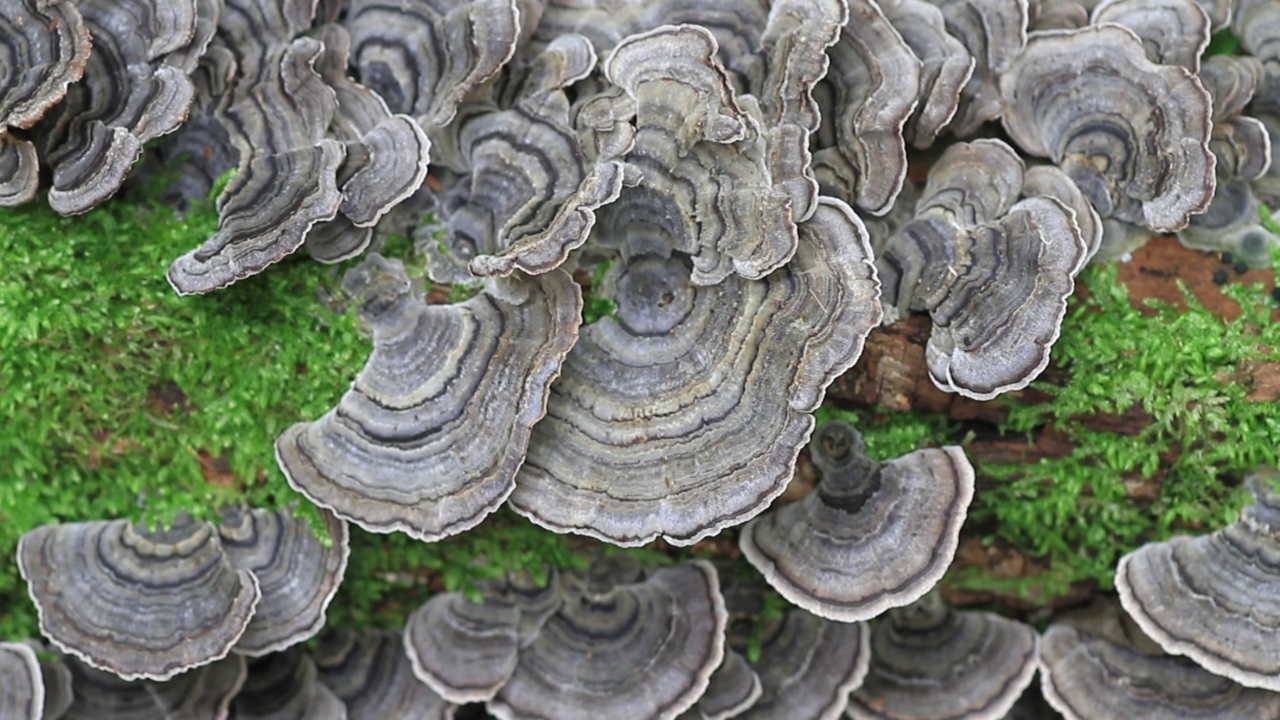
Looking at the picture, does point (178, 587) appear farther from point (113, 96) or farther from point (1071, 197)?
point (1071, 197)

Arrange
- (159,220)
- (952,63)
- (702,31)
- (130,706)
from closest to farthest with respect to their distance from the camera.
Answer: (702,31), (952,63), (159,220), (130,706)

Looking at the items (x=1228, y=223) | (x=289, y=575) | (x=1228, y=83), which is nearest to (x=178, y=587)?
(x=289, y=575)

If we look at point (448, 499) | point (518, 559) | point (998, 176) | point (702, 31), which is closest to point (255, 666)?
point (518, 559)

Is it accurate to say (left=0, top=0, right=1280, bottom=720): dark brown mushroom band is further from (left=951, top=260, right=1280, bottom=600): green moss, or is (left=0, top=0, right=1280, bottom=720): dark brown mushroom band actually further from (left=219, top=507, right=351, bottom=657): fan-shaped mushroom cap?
(left=951, top=260, right=1280, bottom=600): green moss

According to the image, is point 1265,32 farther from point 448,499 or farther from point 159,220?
point 159,220

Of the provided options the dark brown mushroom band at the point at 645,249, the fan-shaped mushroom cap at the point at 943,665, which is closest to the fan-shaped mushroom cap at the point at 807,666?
the dark brown mushroom band at the point at 645,249

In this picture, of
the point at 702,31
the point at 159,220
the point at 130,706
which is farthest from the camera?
the point at 130,706
